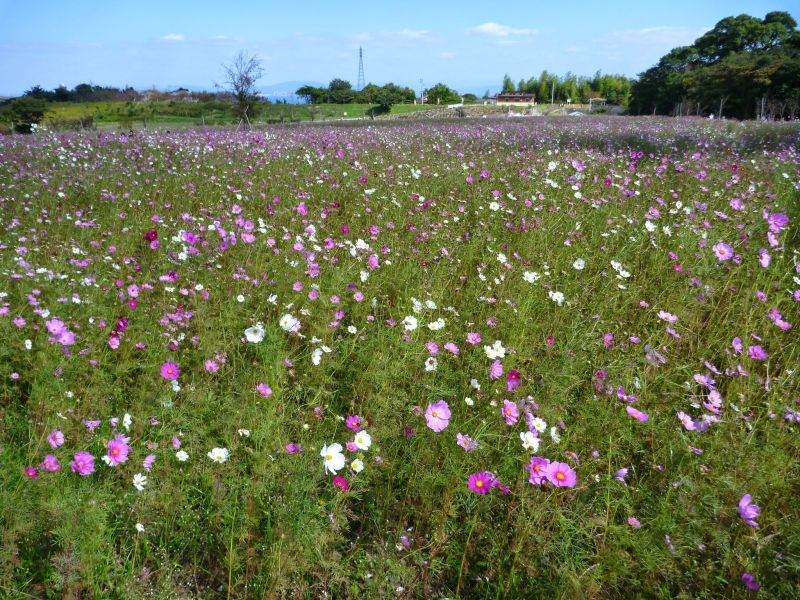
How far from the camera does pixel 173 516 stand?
166 centimetres

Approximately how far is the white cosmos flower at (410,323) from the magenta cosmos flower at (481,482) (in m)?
0.90

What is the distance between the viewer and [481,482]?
159cm

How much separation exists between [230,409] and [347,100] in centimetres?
4915

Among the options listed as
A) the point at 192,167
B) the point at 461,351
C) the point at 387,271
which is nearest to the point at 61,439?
the point at 461,351

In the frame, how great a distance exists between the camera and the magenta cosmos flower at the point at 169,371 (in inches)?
85.8

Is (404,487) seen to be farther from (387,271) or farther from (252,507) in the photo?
(387,271)

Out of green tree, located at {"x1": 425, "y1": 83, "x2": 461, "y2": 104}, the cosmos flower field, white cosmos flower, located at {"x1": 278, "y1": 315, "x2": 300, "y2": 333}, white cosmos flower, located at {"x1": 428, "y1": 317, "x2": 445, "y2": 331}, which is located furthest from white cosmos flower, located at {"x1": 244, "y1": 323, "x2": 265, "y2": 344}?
green tree, located at {"x1": 425, "y1": 83, "x2": 461, "y2": 104}

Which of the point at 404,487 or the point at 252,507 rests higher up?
the point at 252,507

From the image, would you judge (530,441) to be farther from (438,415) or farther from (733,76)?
(733,76)

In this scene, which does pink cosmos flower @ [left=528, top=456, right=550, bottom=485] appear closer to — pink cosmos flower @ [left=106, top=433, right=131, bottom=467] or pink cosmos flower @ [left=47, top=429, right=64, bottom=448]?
pink cosmos flower @ [left=106, top=433, right=131, bottom=467]

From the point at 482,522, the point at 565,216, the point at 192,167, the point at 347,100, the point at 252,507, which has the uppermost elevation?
the point at 347,100

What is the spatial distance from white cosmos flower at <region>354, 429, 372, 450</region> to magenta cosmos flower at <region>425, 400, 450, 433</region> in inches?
9.7

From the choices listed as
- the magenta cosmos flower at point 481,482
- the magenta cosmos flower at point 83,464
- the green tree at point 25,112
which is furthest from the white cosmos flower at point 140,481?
the green tree at point 25,112

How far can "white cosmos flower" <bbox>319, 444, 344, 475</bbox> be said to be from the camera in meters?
1.61
